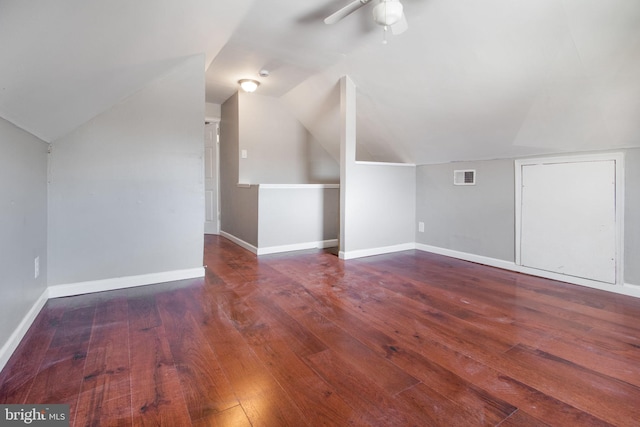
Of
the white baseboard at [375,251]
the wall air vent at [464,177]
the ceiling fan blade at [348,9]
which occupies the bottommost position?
the white baseboard at [375,251]

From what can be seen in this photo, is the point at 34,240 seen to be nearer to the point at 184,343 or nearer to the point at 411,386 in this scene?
the point at 184,343

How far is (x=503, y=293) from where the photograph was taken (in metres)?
2.42

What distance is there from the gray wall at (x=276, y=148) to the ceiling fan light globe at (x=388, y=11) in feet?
9.26

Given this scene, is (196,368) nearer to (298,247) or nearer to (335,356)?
(335,356)

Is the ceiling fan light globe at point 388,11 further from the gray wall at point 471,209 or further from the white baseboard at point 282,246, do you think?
the white baseboard at point 282,246

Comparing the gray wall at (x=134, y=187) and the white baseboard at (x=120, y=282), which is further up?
the gray wall at (x=134, y=187)

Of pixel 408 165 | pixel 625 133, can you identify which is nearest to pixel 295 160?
pixel 408 165

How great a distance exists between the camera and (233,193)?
4477 millimetres

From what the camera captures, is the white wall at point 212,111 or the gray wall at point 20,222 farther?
the white wall at point 212,111

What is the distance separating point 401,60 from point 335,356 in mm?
2456

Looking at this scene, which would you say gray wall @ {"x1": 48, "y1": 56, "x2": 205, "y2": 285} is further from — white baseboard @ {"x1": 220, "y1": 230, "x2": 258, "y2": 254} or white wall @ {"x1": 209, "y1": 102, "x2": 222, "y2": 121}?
white wall @ {"x1": 209, "y1": 102, "x2": 222, "y2": 121}

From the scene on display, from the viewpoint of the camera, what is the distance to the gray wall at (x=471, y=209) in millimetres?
3148

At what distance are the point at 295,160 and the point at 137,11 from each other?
3468mm

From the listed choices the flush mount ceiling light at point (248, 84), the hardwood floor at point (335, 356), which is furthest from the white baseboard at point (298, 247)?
the flush mount ceiling light at point (248, 84)
